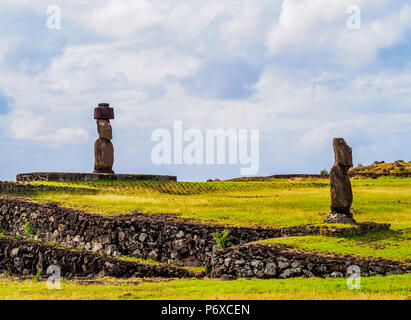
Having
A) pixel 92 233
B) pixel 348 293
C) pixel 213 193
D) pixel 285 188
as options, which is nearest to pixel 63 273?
pixel 92 233

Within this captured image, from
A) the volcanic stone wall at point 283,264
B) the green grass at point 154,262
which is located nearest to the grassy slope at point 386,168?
the green grass at point 154,262

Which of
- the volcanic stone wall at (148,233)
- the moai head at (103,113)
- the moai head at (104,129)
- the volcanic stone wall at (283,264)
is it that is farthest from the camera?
the moai head at (103,113)

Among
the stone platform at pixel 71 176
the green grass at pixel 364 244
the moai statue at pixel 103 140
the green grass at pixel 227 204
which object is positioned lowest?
the green grass at pixel 364 244

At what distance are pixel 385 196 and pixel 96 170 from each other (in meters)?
27.7

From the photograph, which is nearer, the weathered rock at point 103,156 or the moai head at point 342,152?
the moai head at point 342,152

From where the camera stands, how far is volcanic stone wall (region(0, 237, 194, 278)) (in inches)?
1129

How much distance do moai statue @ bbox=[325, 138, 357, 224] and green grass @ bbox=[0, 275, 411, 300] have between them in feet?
31.5

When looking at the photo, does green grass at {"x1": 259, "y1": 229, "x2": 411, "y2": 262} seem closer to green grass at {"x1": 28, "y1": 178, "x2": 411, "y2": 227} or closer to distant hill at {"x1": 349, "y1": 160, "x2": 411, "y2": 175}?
green grass at {"x1": 28, "y1": 178, "x2": 411, "y2": 227}

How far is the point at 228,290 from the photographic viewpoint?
67.4 feet

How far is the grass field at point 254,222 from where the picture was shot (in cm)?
2012

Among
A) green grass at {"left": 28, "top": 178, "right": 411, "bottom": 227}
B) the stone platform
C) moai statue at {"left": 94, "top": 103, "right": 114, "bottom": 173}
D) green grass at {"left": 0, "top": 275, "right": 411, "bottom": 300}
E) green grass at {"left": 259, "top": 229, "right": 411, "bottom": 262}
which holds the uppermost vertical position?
moai statue at {"left": 94, "top": 103, "right": 114, "bottom": 173}

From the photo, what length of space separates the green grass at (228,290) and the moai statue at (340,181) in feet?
31.5

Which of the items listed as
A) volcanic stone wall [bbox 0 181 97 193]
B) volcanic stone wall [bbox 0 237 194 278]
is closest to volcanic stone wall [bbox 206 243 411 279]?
volcanic stone wall [bbox 0 237 194 278]

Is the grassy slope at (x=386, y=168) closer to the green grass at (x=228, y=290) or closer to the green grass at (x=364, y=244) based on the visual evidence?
the green grass at (x=364, y=244)
